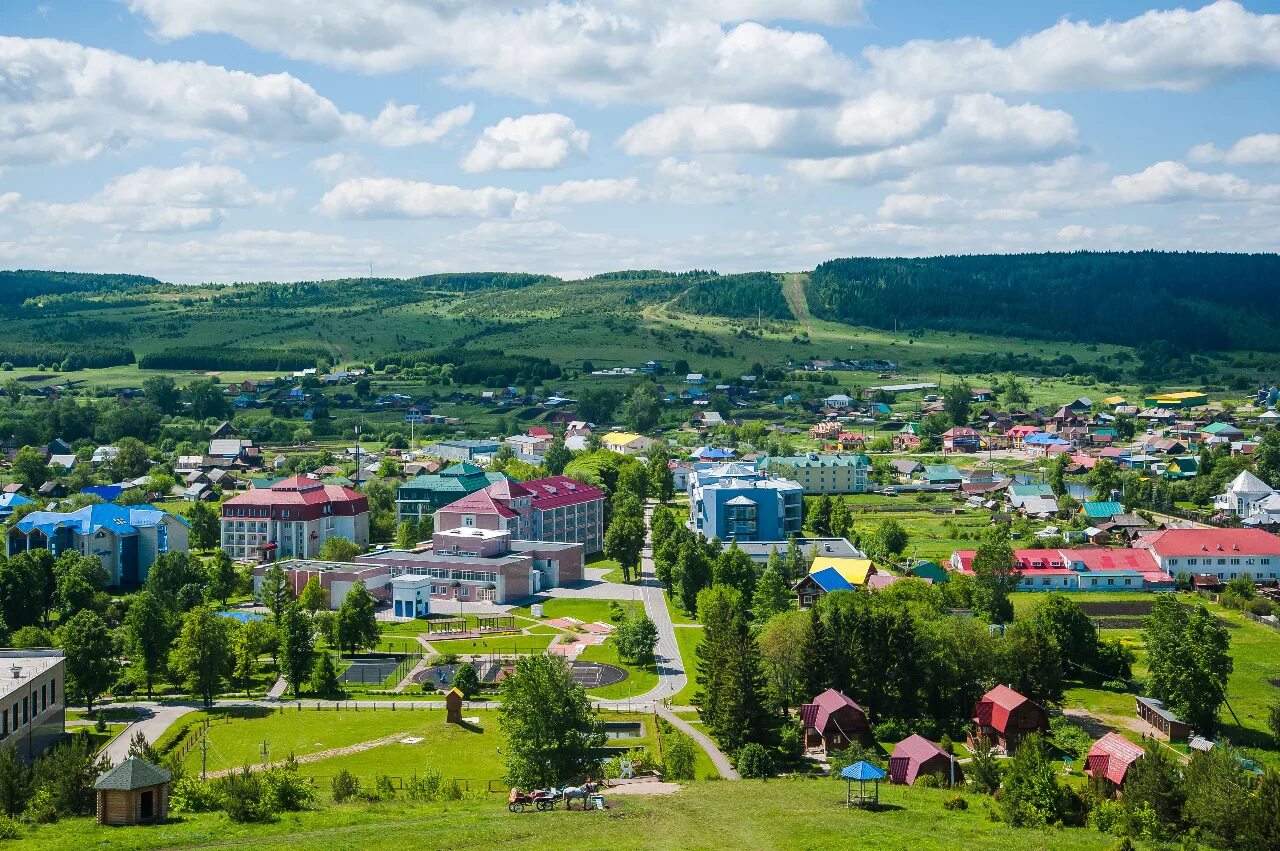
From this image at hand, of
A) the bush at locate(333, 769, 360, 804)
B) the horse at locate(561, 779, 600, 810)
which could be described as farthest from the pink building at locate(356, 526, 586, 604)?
the horse at locate(561, 779, 600, 810)

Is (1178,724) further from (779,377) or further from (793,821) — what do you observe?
(779,377)

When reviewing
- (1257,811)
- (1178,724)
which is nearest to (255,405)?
(1178,724)

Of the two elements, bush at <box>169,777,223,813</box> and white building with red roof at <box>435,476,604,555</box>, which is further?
white building with red roof at <box>435,476,604,555</box>

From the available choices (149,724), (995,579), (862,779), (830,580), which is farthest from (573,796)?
(995,579)

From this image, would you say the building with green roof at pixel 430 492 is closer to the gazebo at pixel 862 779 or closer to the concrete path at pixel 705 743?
the concrete path at pixel 705 743

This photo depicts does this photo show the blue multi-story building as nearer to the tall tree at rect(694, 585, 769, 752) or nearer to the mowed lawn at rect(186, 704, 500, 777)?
the tall tree at rect(694, 585, 769, 752)

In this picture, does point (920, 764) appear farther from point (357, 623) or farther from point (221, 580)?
point (221, 580)

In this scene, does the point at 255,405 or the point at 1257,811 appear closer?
the point at 1257,811
